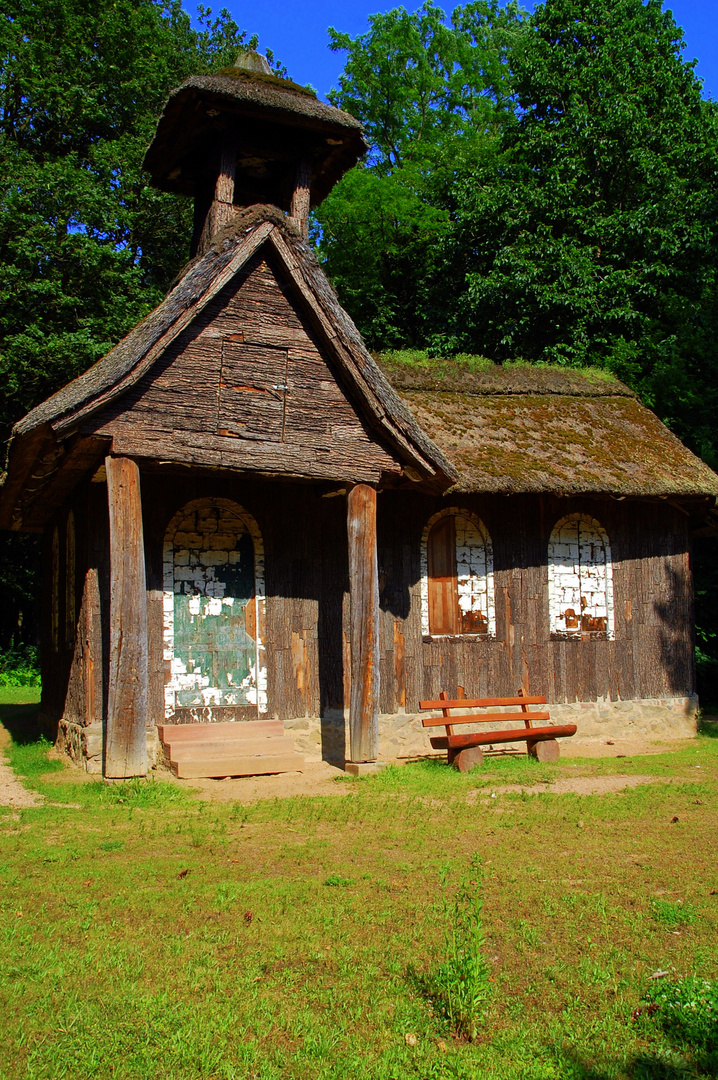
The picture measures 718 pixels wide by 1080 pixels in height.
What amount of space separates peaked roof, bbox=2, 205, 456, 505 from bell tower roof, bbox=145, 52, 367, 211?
Result: 179cm

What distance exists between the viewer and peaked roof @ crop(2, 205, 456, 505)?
10508mm

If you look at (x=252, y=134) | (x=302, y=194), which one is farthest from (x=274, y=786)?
(x=252, y=134)

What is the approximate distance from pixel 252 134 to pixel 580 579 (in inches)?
330

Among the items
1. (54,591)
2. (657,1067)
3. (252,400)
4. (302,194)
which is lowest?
(657,1067)

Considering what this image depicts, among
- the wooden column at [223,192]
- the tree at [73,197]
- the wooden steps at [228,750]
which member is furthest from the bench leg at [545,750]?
the tree at [73,197]

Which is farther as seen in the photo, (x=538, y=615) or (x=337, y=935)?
(x=538, y=615)

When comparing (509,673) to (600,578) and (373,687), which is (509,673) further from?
(373,687)

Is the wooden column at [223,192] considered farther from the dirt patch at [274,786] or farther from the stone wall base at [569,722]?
the dirt patch at [274,786]

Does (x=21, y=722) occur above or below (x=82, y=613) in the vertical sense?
below

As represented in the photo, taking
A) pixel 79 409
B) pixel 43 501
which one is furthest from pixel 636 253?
pixel 79 409

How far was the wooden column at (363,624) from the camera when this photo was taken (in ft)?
37.2

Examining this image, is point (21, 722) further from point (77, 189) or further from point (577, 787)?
point (77, 189)

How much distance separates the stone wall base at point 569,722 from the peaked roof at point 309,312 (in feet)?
12.4

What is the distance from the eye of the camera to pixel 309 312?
11.5m
